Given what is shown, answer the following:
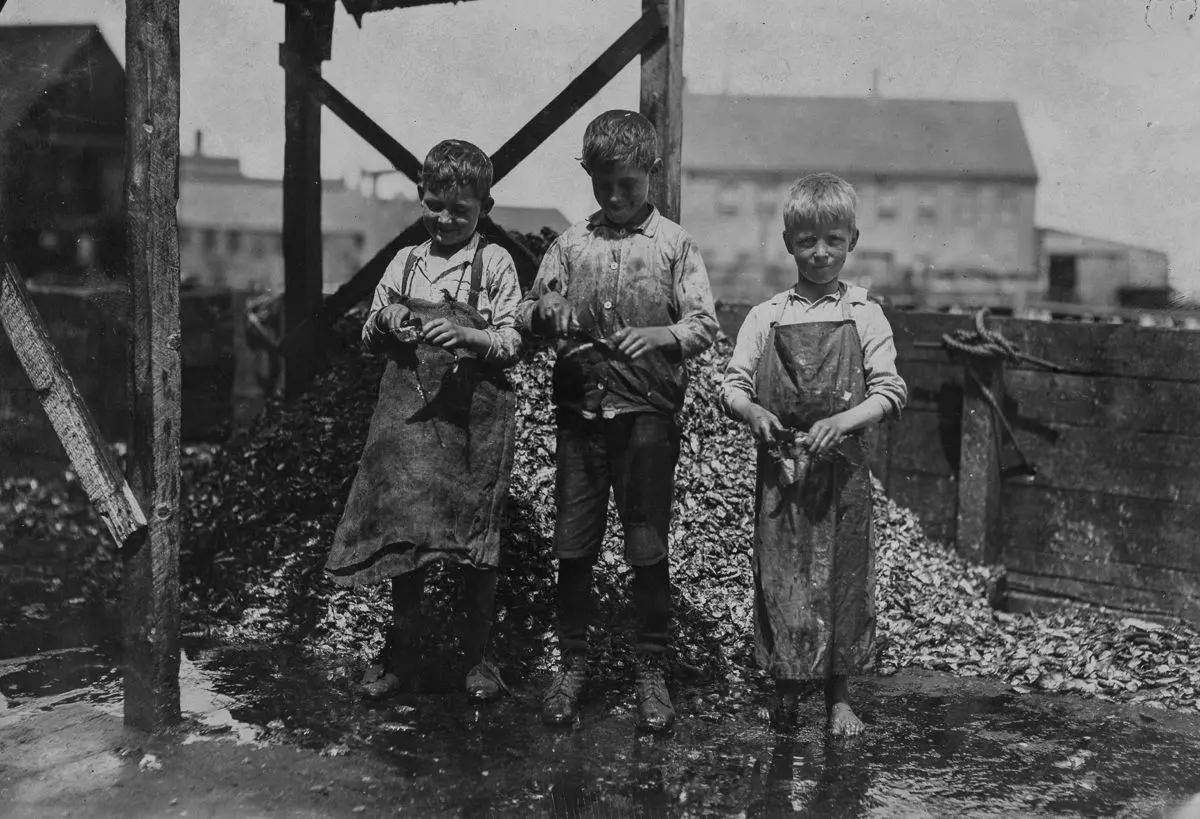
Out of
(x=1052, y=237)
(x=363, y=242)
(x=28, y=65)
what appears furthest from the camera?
(x=1052, y=237)

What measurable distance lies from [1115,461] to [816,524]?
257 centimetres

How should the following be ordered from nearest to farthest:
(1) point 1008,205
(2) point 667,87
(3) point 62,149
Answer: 1. (2) point 667,87
2. (3) point 62,149
3. (1) point 1008,205

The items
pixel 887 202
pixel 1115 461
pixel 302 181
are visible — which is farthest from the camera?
pixel 887 202

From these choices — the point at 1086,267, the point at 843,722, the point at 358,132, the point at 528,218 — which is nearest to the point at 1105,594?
the point at 843,722

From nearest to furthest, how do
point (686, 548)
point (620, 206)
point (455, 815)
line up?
point (455, 815)
point (620, 206)
point (686, 548)

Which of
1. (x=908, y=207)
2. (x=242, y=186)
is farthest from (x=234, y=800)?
(x=908, y=207)

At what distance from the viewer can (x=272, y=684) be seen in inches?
146

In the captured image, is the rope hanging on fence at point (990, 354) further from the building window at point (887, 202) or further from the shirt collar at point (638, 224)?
the building window at point (887, 202)

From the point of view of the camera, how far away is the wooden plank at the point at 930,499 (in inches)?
209

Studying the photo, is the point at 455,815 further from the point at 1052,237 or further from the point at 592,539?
the point at 1052,237

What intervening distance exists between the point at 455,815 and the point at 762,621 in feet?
3.76

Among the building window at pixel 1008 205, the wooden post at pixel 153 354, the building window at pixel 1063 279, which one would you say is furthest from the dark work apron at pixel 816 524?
the building window at pixel 1008 205

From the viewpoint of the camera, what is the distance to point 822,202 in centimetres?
305

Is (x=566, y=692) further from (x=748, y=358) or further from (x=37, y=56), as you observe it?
(x=37, y=56)
